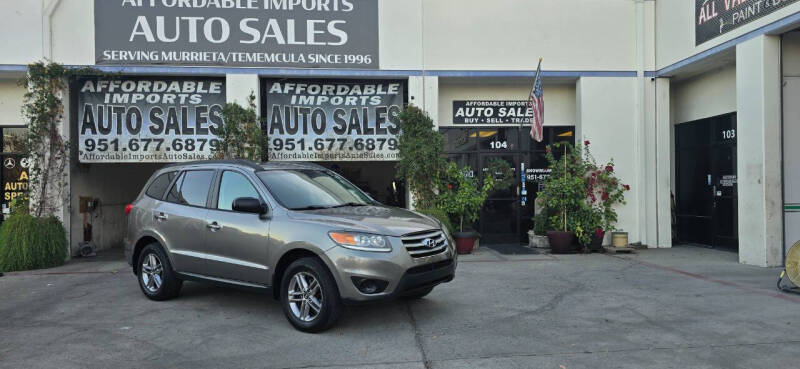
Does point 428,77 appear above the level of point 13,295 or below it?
above

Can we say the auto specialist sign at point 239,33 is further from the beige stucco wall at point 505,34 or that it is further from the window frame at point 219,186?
the window frame at point 219,186

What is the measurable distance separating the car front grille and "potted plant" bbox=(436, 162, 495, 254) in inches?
211

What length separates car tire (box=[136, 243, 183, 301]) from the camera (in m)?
6.51

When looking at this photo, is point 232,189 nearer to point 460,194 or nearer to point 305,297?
point 305,297

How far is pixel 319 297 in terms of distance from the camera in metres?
5.19

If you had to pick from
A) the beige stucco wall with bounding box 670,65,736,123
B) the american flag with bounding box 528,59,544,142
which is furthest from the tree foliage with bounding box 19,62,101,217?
the beige stucco wall with bounding box 670,65,736,123

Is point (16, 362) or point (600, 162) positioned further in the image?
point (600, 162)

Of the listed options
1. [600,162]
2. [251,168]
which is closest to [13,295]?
[251,168]

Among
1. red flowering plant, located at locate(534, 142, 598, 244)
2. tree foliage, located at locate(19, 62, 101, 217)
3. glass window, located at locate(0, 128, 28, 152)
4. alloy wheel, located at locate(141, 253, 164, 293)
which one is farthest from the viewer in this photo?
glass window, located at locate(0, 128, 28, 152)

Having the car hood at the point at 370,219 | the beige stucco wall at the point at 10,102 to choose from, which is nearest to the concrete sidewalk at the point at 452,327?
the car hood at the point at 370,219

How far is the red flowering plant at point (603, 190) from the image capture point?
11.5 metres

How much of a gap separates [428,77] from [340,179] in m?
5.50

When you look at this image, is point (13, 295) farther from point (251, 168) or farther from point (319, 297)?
point (319, 297)

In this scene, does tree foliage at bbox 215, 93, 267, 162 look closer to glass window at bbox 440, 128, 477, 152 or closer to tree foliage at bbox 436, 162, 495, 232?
tree foliage at bbox 436, 162, 495, 232
